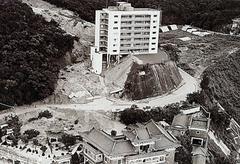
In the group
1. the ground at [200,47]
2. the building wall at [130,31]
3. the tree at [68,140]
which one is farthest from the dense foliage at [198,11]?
the tree at [68,140]

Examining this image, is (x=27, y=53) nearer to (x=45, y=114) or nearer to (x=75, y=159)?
(x=45, y=114)

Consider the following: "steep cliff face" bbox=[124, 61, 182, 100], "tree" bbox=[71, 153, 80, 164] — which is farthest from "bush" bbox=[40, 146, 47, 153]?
"steep cliff face" bbox=[124, 61, 182, 100]

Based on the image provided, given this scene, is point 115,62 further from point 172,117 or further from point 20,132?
point 20,132

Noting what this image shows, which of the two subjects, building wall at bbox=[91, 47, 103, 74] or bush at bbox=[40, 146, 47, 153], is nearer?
bush at bbox=[40, 146, 47, 153]

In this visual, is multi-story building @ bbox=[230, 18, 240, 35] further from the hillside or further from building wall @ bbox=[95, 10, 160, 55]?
building wall @ bbox=[95, 10, 160, 55]

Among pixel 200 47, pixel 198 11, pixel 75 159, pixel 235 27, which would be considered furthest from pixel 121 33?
pixel 198 11

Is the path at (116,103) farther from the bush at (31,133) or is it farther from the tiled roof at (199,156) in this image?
the tiled roof at (199,156)
